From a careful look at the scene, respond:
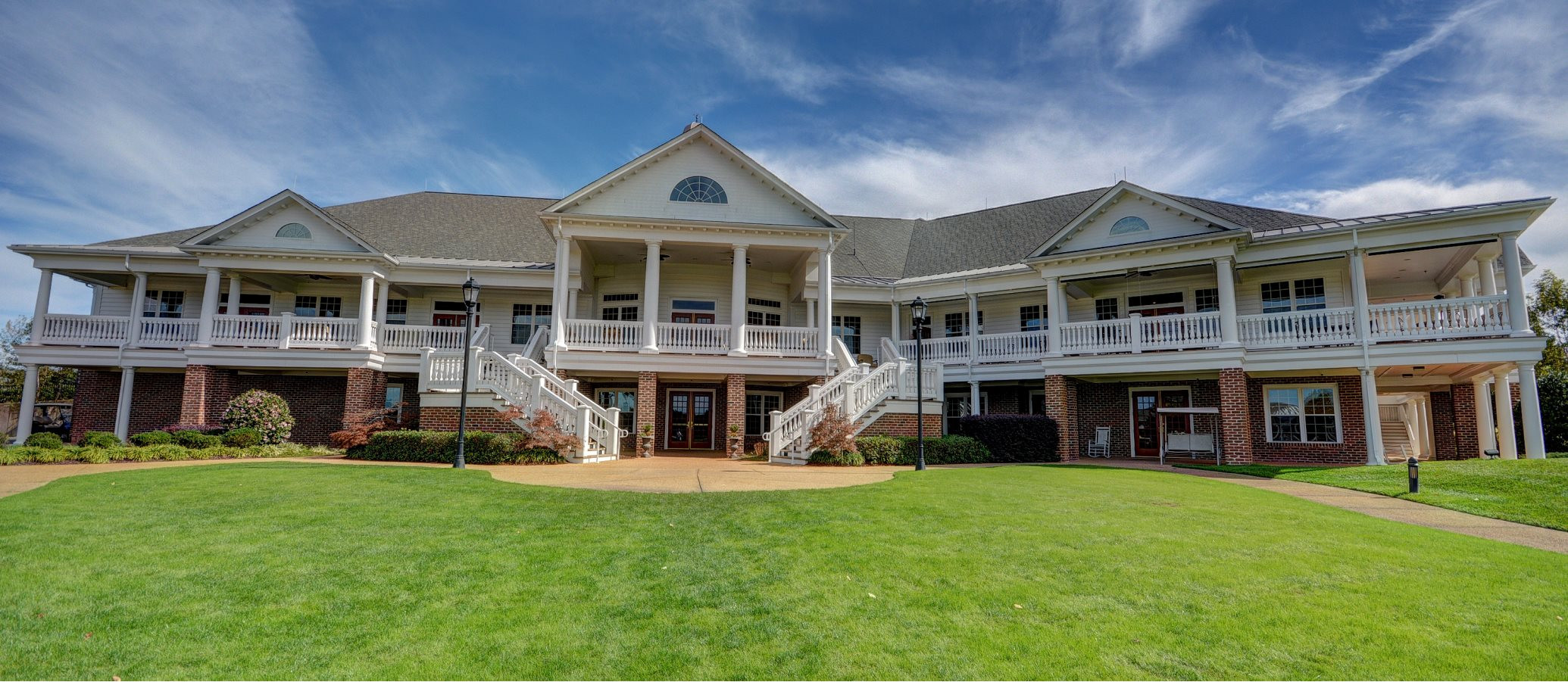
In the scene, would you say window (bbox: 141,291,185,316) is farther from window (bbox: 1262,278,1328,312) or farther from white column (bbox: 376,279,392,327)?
window (bbox: 1262,278,1328,312)

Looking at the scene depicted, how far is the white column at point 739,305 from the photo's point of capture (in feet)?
65.4

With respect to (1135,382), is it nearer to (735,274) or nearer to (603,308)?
(735,274)

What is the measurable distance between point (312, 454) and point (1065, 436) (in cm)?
1971

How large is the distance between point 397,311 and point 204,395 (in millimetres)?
5698

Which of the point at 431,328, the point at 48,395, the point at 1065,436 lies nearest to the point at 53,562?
the point at 431,328

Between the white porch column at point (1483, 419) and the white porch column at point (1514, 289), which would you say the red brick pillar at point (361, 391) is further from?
the white porch column at point (1483, 419)

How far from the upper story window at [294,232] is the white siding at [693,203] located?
8.46 metres

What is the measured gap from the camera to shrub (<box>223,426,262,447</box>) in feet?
58.1

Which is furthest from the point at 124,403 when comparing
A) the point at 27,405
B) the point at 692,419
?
the point at 692,419

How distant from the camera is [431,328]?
22109mm

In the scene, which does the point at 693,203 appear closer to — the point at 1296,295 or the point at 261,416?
the point at 261,416

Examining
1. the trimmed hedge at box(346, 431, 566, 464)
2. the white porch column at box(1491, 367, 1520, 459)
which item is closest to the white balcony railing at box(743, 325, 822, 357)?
the trimmed hedge at box(346, 431, 566, 464)

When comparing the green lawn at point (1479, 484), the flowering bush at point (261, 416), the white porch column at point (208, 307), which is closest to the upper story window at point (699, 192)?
the flowering bush at point (261, 416)

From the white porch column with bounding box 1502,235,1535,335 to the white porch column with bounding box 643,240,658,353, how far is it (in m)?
19.9
